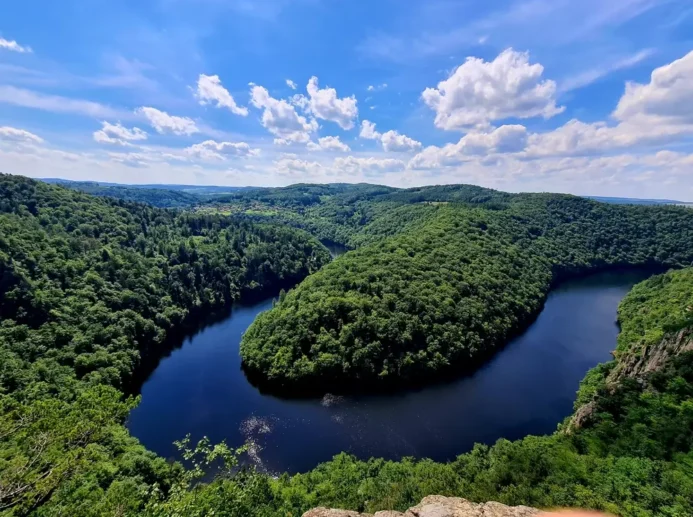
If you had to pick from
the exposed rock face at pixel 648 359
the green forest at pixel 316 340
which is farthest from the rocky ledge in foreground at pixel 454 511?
the exposed rock face at pixel 648 359

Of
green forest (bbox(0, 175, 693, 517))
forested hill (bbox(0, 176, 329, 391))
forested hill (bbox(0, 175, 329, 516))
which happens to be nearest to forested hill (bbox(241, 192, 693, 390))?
green forest (bbox(0, 175, 693, 517))

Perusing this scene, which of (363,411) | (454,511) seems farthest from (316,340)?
(454,511)

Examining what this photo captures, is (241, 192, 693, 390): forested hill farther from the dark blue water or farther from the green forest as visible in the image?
the dark blue water

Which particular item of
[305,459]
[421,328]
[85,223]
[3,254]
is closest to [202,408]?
[305,459]

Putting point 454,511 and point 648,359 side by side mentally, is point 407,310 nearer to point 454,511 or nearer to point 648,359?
point 648,359

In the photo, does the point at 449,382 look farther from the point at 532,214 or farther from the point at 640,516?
the point at 532,214
